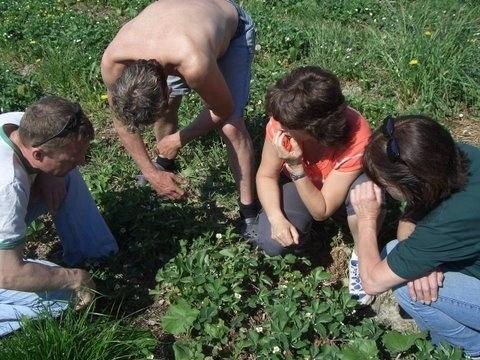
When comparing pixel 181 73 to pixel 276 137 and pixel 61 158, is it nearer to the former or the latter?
pixel 276 137

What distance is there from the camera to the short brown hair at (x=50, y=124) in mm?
2605

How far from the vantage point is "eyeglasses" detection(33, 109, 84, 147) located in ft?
8.59

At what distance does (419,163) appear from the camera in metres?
2.23

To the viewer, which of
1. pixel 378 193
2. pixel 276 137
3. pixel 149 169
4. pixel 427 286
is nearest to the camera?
pixel 427 286

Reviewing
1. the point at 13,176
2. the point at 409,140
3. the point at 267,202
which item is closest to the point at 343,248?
the point at 267,202

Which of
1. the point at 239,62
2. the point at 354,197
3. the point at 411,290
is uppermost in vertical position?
the point at 239,62

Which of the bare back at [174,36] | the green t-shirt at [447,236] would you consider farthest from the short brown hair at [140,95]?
the green t-shirt at [447,236]

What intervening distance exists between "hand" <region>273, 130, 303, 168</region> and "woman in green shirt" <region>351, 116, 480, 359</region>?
341mm

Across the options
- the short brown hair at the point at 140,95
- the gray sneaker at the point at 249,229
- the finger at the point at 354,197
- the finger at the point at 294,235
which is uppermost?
the short brown hair at the point at 140,95

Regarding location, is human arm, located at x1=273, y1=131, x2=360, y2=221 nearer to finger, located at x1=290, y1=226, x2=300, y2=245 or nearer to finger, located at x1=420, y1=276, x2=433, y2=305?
finger, located at x1=290, y1=226, x2=300, y2=245

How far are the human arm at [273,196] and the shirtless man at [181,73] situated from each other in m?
0.32

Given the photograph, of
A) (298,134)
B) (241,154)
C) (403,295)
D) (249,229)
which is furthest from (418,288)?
(241,154)

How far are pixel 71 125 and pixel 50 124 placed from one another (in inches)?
3.5

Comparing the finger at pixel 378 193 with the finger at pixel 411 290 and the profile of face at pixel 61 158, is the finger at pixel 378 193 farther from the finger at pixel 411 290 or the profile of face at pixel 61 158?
the profile of face at pixel 61 158
